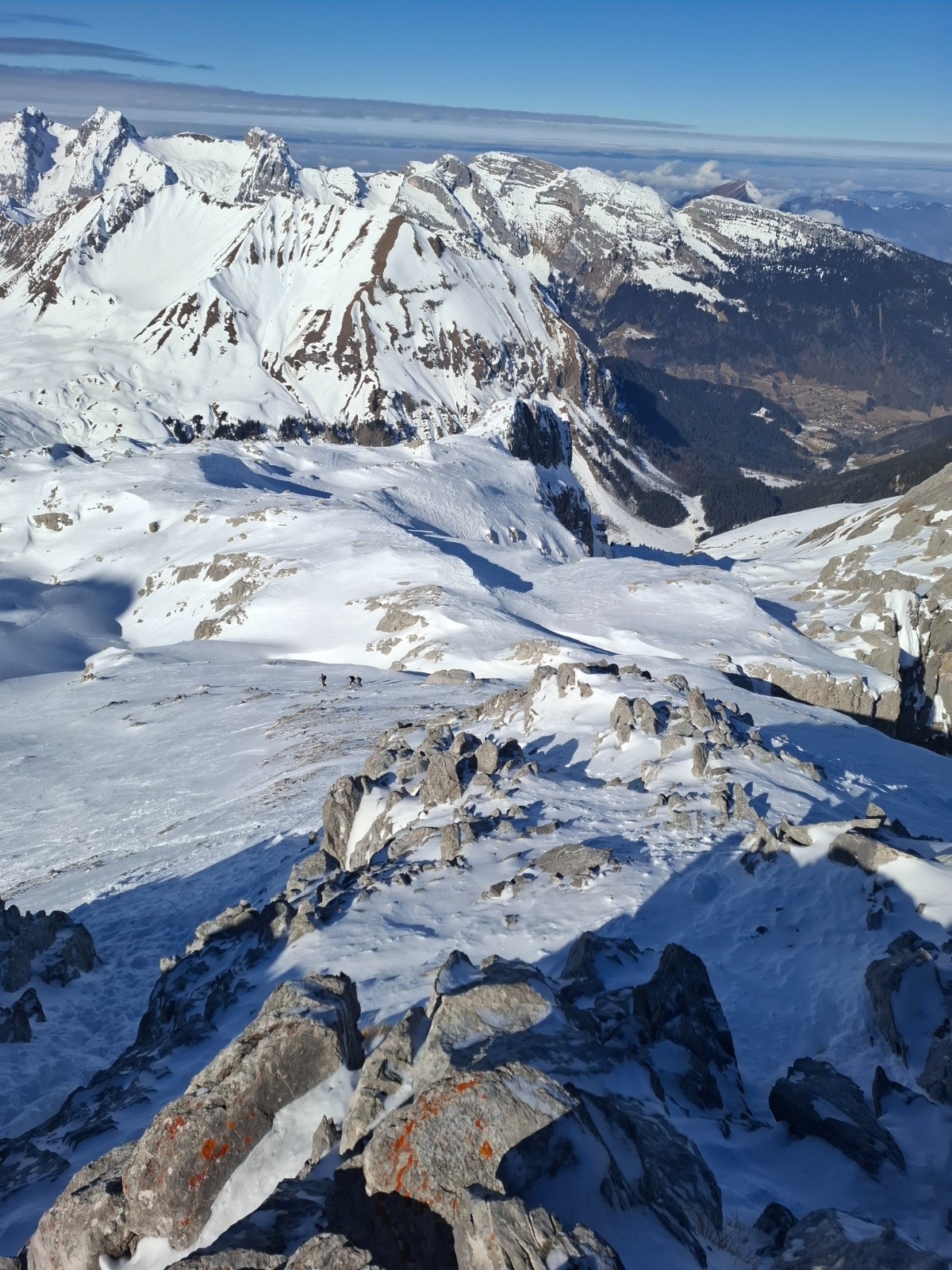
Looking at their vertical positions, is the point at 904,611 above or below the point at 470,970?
below

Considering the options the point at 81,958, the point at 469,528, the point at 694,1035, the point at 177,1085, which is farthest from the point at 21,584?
the point at 694,1035

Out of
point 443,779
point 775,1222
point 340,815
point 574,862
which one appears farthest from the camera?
point 340,815

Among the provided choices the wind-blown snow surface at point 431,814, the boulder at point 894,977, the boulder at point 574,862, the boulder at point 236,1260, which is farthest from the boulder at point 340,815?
the boulder at point 236,1260

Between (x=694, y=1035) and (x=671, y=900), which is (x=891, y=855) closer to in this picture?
(x=671, y=900)

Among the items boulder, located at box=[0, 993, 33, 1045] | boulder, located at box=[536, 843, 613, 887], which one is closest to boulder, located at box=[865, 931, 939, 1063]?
boulder, located at box=[536, 843, 613, 887]

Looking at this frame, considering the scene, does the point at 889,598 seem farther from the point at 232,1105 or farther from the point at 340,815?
the point at 232,1105

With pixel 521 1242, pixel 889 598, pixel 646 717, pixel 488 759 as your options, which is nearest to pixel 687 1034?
pixel 521 1242
